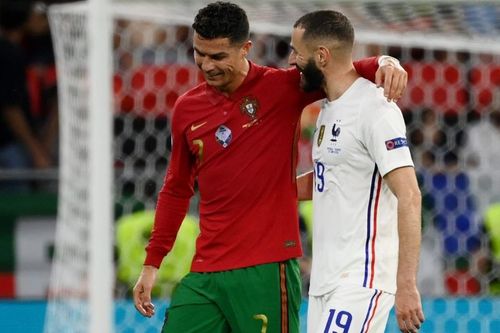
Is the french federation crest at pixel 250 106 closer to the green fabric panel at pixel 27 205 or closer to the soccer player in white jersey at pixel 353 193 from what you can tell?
the soccer player in white jersey at pixel 353 193

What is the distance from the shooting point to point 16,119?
1047cm

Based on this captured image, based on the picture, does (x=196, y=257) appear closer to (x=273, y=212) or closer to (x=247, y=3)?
(x=273, y=212)

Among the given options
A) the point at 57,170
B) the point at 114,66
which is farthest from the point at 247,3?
the point at 57,170

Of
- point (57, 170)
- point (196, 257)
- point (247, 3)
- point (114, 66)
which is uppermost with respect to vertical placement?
point (247, 3)

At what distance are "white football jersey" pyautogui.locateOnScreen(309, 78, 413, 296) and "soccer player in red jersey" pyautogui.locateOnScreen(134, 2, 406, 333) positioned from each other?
247 millimetres

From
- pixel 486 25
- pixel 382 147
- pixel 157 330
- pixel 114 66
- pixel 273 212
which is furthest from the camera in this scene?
pixel 114 66

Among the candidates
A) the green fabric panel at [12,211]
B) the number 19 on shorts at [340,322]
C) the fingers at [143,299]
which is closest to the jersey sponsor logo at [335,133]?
the number 19 on shorts at [340,322]

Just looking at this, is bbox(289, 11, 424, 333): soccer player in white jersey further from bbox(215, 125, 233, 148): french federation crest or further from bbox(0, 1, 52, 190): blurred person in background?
bbox(0, 1, 52, 190): blurred person in background

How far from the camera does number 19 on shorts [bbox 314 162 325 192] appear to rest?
475 centimetres

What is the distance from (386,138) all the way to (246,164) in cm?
60

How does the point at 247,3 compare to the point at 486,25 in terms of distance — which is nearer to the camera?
the point at 247,3

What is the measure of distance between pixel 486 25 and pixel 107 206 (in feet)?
7.19

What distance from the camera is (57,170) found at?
33.3ft

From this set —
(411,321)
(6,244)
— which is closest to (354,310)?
(411,321)
